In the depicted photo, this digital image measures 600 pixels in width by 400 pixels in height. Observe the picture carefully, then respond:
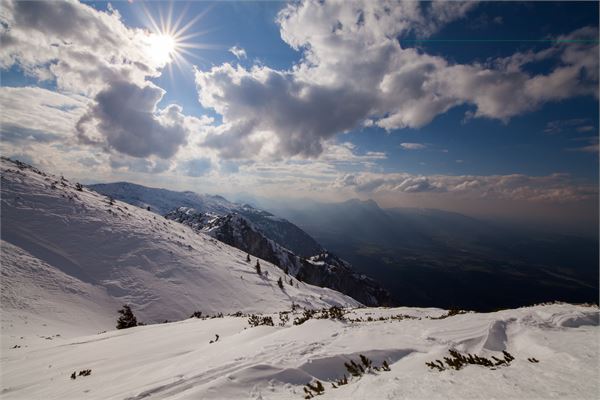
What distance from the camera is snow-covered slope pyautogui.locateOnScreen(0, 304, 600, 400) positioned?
4059mm

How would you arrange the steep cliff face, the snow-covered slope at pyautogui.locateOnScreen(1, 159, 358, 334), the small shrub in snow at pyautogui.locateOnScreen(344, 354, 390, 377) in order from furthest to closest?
the steep cliff face
the snow-covered slope at pyautogui.locateOnScreen(1, 159, 358, 334)
the small shrub in snow at pyautogui.locateOnScreen(344, 354, 390, 377)

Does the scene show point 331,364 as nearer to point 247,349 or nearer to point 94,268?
point 247,349

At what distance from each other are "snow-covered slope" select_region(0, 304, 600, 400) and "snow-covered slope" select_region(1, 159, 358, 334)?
1046 centimetres

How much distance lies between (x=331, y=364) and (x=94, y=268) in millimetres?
26437

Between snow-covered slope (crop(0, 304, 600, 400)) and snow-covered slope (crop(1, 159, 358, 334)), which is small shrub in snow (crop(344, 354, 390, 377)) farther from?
snow-covered slope (crop(1, 159, 358, 334))

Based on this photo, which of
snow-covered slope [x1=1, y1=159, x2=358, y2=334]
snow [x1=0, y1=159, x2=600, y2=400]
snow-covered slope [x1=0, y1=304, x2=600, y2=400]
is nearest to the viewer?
snow-covered slope [x1=0, y1=304, x2=600, y2=400]

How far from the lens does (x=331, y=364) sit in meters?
6.00

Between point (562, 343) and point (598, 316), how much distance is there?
15.0 feet

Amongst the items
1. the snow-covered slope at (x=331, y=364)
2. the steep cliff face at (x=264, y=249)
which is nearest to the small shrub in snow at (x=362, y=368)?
the snow-covered slope at (x=331, y=364)

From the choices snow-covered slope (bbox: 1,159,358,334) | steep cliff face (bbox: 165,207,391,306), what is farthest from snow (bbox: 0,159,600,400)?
steep cliff face (bbox: 165,207,391,306)

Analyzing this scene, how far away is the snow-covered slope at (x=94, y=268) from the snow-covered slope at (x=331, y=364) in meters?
10.5

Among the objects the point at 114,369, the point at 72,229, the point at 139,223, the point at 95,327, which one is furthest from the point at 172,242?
the point at 114,369

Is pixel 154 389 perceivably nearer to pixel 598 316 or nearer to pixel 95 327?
pixel 598 316

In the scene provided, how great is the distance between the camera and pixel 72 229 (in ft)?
90.9
